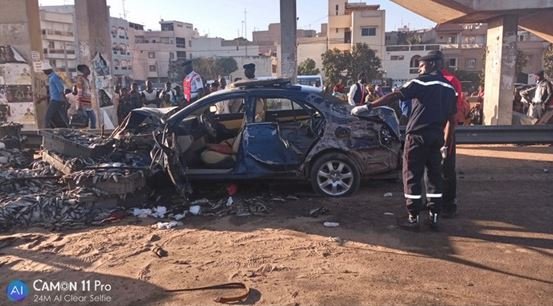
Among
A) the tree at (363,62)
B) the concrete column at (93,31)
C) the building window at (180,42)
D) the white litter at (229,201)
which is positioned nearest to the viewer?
the white litter at (229,201)

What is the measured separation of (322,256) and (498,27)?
1047cm

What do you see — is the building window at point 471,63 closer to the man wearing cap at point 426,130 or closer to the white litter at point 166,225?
the man wearing cap at point 426,130

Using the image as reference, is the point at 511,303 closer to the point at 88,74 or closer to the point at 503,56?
the point at 503,56

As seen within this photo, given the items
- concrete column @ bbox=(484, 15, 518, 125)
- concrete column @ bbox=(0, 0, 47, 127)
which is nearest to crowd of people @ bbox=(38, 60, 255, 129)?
concrete column @ bbox=(0, 0, 47, 127)

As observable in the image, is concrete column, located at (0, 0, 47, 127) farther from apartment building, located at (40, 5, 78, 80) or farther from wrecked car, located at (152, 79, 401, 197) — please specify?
apartment building, located at (40, 5, 78, 80)

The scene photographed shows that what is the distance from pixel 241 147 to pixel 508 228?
3438mm

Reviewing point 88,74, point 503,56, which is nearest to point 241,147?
point 88,74

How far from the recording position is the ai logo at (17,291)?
386 centimetres

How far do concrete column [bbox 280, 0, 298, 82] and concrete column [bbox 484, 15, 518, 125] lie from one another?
213 inches

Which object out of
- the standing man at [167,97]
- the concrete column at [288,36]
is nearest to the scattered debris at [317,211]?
the concrete column at [288,36]

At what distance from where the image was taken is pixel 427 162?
5.16 m

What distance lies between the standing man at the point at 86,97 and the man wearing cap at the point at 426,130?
9279mm

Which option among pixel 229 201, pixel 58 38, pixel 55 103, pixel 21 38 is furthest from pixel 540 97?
pixel 58 38

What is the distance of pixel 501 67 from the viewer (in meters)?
12.1
